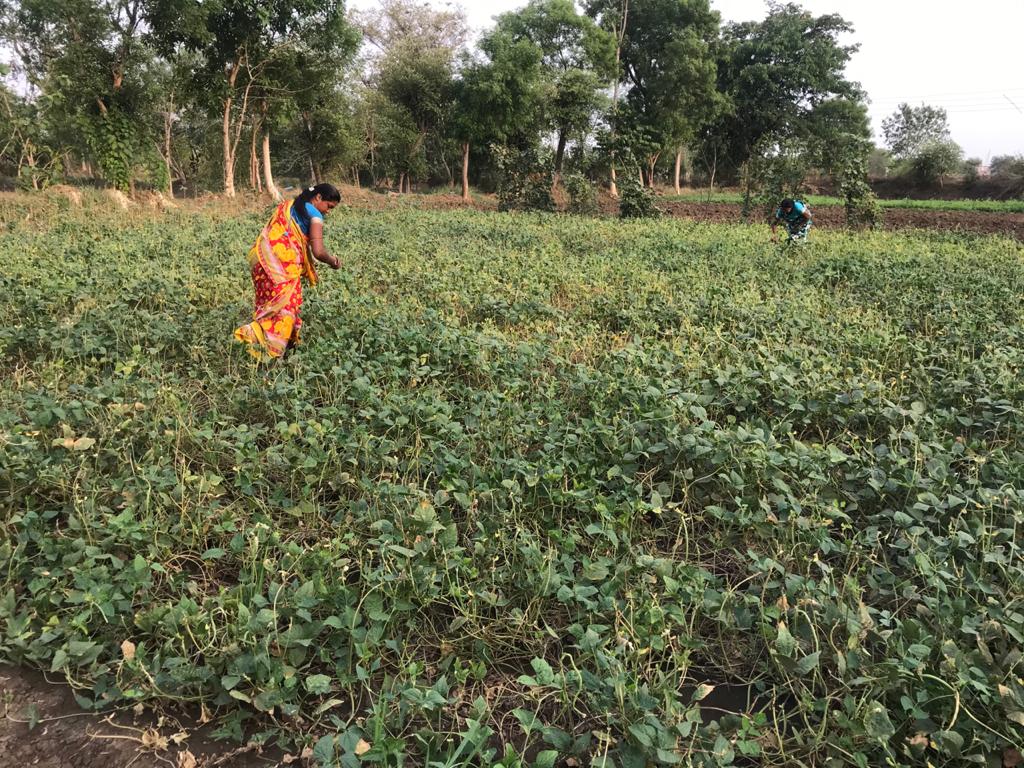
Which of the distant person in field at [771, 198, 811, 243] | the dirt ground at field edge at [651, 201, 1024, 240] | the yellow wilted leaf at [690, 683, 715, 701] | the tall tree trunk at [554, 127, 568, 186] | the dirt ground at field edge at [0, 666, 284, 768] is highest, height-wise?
the tall tree trunk at [554, 127, 568, 186]

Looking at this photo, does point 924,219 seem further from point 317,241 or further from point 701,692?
point 701,692

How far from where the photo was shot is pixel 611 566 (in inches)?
98.1

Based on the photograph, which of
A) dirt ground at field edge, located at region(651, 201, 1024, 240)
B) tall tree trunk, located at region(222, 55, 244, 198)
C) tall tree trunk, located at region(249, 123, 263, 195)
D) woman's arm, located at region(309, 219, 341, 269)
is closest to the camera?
woman's arm, located at region(309, 219, 341, 269)

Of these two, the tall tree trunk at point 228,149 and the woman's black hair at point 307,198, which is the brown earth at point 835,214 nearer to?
the tall tree trunk at point 228,149

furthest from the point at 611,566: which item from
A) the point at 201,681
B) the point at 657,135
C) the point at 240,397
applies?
the point at 657,135

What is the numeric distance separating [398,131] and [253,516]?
27.6m

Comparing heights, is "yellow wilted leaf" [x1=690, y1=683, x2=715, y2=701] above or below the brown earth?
below

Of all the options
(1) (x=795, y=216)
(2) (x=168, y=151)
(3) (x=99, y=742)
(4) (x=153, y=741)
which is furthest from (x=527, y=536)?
(2) (x=168, y=151)

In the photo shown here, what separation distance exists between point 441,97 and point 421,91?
93 centimetres

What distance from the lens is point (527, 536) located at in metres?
2.58

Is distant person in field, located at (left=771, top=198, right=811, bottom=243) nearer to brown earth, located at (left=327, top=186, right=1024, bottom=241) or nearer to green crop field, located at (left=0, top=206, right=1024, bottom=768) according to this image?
green crop field, located at (left=0, top=206, right=1024, bottom=768)

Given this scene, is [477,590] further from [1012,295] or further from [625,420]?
[1012,295]

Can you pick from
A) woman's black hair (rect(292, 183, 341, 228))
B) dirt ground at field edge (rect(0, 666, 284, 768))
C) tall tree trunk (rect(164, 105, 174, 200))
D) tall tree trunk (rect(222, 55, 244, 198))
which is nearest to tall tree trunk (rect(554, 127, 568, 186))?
tall tree trunk (rect(222, 55, 244, 198))

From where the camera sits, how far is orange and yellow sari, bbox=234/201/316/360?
4.79m
